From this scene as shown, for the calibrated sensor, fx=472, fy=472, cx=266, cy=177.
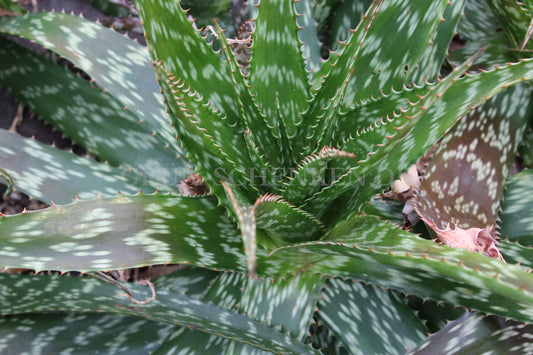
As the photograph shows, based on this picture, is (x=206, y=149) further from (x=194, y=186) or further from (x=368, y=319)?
(x=368, y=319)

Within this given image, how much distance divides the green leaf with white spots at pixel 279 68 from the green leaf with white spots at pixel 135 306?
36 cm

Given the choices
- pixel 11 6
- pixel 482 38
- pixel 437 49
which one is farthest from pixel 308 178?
pixel 11 6

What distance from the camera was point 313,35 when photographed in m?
1.19

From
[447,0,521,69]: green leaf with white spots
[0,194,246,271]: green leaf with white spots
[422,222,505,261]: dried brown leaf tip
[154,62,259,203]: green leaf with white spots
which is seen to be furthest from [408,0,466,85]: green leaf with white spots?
[0,194,246,271]: green leaf with white spots

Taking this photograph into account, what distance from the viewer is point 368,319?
95 centimetres

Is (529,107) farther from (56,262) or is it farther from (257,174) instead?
(56,262)

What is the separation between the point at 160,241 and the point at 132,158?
1.49 ft

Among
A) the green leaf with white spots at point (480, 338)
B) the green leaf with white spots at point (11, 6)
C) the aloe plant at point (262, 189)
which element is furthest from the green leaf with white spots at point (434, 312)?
the green leaf with white spots at point (11, 6)

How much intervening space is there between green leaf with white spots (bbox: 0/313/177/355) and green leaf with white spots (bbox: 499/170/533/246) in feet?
2.52

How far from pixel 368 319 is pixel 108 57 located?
2.66 ft

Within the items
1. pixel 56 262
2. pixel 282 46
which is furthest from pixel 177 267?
pixel 282 46

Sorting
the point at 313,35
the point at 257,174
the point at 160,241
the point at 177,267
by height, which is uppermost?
the point at 313,35

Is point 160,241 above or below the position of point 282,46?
below

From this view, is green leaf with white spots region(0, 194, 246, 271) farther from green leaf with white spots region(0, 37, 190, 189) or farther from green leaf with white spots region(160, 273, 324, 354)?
green leaf with white spots region(0, 37, 190, 189)
